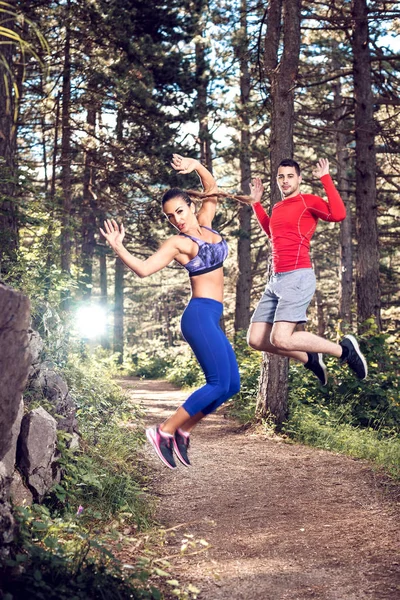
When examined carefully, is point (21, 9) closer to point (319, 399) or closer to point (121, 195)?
point (121, 195)

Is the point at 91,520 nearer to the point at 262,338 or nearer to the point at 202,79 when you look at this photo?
the point at 262,338

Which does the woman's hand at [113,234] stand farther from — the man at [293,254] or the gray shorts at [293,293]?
the gray shorts at [293,293]

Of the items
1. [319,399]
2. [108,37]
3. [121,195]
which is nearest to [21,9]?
[108,37]

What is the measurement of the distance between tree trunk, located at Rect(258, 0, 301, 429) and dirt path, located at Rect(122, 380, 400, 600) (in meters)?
0.65

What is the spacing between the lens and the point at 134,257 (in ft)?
13.7

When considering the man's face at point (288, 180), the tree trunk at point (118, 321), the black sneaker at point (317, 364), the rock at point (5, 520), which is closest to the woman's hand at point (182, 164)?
the man's face at point (288, 180)

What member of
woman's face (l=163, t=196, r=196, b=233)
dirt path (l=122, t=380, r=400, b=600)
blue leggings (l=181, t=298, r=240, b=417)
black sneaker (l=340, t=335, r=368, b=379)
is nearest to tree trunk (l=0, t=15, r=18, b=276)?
dirt path (l=122, t=380, r=400, b=600)

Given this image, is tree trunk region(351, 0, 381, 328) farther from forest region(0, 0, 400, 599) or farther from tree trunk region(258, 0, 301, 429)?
tree trunk region(258, 0, 301, 429)

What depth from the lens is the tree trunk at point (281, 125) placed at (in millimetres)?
9031

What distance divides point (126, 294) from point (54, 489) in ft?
123

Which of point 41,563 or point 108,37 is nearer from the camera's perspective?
point 41,563

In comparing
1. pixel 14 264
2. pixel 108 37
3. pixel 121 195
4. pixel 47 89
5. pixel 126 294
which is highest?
pixel 108 37

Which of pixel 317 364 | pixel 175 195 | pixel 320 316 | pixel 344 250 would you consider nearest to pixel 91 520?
pixel 317 364

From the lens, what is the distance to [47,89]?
16031mm
